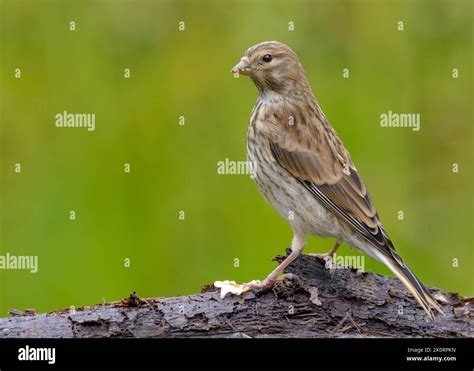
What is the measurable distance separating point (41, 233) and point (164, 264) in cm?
142

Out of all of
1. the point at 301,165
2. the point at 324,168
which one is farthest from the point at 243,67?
the point at 324,168

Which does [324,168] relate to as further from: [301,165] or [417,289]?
[417,289]

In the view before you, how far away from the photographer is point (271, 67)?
8344mm

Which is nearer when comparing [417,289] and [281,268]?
[417,289]

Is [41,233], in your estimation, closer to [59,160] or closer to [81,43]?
[59,160]

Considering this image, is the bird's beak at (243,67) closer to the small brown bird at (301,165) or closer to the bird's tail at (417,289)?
the small brown bird at (301,165)

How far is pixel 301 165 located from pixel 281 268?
1127mm

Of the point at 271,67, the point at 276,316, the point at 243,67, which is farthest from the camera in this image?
the point at 271,67

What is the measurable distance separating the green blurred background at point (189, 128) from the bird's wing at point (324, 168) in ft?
6.14

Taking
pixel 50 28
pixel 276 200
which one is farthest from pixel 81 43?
pixel 276 200

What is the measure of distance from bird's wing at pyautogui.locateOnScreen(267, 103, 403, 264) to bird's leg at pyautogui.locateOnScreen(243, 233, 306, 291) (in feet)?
1.26

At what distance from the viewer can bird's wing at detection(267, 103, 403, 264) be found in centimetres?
775

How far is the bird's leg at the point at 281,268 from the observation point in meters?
6.94

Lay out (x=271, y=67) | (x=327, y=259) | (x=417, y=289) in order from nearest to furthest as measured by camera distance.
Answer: (x=417, y=289) → (x=327, y=259) → (x=271, y=67)
